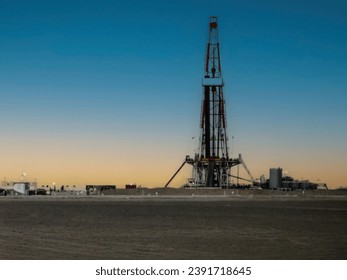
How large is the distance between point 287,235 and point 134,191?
94325mm

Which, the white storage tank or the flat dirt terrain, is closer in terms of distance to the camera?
Answer: the flat dirt terrain

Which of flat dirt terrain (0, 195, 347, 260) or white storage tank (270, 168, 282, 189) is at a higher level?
white storage tank (270, 168, 282, 189)

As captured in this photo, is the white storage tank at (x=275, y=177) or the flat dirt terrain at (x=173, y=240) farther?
the white storage tank at (x=275, y=177)

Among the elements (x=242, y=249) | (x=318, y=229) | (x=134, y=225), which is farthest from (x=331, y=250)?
(x=134, y=225)

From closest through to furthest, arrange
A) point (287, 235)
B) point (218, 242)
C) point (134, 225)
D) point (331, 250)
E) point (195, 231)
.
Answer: point (331, 250)
point (218, 242)
point (287, 235)
point (195, 231)
point (134, 225)

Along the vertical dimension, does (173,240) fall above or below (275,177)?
below

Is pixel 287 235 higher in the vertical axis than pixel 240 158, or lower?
lower

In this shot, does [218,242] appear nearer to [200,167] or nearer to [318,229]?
[318,229]

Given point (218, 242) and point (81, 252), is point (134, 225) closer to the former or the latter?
point (218, 242)

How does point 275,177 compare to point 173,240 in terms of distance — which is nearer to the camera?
point 173,240

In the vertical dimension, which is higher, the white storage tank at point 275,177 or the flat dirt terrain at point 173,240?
the white storage tank at point 275,177

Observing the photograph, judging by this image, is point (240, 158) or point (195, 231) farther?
point (240, 158)

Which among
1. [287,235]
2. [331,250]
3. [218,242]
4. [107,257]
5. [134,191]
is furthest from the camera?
[134,191]

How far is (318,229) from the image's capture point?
1289 inches
